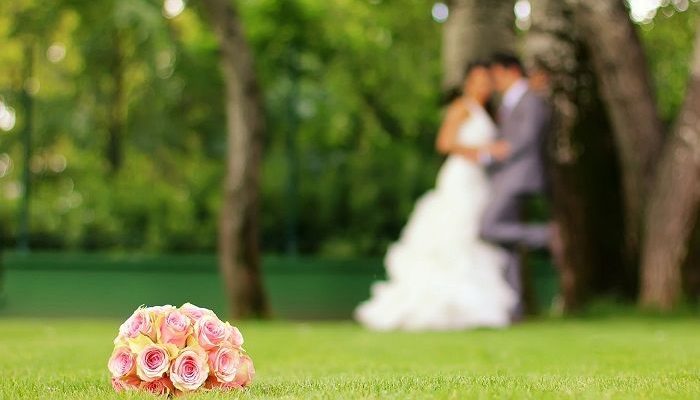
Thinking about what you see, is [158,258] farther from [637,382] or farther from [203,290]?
[637,382]

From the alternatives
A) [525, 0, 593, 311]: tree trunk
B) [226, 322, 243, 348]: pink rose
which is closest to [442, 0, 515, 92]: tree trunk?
[525, 0, 593, 311]: tree trunk

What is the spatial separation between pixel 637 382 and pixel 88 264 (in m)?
13.8

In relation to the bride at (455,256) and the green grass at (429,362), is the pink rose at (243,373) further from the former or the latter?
the bride at (455,256)

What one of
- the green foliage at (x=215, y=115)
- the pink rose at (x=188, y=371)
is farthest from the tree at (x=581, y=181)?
the pink rose at (x=188, y=371)

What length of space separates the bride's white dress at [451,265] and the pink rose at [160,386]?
858cm

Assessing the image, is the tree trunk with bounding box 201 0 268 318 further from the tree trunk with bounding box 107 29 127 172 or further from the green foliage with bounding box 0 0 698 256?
the tree trunk with bounding box 107 29 127 172

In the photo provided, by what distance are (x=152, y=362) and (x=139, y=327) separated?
20cm

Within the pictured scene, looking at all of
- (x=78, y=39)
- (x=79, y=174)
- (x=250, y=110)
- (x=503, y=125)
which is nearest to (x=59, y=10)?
(x=78, y=39)

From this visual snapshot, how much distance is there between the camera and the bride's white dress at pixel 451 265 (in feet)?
45.3

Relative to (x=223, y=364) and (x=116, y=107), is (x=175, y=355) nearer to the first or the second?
(x=223, y=364)

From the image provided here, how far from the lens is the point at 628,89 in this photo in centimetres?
1474

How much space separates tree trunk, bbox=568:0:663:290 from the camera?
14734mm

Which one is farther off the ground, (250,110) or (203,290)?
(250,110)

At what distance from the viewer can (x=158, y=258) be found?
18.6 meters
